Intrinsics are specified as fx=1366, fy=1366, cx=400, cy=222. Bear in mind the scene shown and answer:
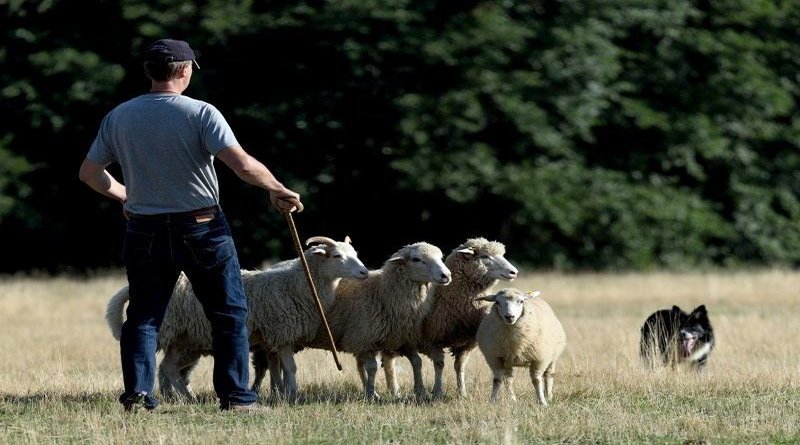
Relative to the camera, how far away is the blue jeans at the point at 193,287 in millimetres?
8547

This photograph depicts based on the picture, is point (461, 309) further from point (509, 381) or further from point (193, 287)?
point (193, 287)

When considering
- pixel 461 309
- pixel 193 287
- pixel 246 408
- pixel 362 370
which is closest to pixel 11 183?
pixel 362 370

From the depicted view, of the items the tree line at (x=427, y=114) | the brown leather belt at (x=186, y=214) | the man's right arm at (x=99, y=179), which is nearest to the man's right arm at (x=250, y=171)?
the brown leather belt at (x=186, y=214)

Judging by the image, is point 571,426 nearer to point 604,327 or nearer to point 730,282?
point 604,327

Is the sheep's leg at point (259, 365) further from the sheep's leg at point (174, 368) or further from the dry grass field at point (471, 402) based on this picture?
the sheep's leg at point (174, 368)

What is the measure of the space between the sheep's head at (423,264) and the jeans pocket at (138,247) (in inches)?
107

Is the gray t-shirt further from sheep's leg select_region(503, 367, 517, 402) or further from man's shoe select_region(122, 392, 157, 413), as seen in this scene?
Result: sheep's leg select_region(503, 367, 517, 402)

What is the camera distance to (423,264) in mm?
10797

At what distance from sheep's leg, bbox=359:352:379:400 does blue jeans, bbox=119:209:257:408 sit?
1582mm

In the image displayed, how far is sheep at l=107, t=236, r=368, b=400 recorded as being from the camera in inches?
417

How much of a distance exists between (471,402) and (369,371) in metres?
1.35

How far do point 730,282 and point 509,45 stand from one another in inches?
238

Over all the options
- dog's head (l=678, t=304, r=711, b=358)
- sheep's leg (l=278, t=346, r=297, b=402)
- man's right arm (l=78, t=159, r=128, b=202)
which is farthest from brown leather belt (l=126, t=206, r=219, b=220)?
dog's head (l=678, t=304, r=711, b=358)

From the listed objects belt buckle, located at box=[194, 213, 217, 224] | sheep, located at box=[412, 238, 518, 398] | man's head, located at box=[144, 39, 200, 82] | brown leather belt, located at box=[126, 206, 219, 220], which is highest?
man's head, located at box=[144, 39, 200, 82]
